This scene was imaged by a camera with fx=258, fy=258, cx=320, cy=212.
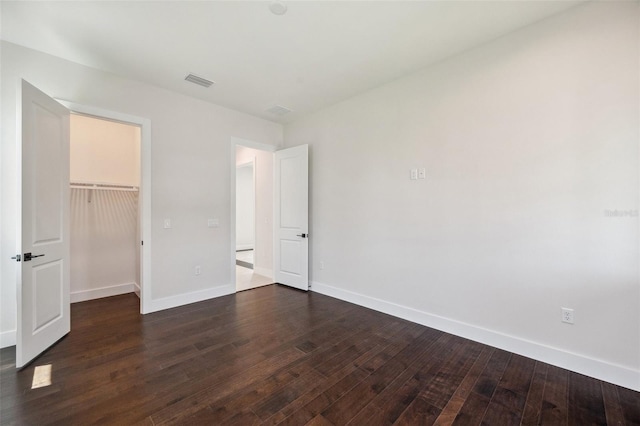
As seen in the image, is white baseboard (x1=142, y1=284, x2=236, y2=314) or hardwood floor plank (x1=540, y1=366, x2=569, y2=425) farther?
white baseboard (x1=142, y1=284, x2=236, y2=314)

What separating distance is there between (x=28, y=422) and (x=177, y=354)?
920mm

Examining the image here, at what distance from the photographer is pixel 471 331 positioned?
2674mm

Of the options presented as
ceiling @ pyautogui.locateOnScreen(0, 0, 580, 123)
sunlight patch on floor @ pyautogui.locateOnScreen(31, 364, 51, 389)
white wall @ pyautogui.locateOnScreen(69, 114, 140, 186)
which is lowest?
sunlight patch on floor @ pyautogui.locateOnScreen(31, 364, 51, 389)

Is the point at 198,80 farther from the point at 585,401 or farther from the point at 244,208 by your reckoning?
the point at 244,208

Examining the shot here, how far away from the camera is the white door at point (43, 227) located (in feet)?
7.22

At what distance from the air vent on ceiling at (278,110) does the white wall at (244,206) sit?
4.99m

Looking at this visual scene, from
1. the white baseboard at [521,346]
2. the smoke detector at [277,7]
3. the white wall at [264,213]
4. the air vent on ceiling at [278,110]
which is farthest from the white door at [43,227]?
the white baseboard at [521,346]

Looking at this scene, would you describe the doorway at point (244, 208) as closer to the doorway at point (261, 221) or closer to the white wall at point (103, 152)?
the doorway at point (261, 221)

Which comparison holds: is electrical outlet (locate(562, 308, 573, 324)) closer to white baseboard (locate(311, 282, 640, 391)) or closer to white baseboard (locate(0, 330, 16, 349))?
white baseboard (locate(311, 282, 640, 391))

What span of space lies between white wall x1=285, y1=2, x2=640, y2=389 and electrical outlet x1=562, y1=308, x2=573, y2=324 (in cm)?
4

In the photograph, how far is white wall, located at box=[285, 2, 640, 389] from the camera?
200 cm

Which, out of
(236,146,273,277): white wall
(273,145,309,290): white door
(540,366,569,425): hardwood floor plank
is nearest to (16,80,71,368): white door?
(273,145,309,290): white door

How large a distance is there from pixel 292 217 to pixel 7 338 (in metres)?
3.43

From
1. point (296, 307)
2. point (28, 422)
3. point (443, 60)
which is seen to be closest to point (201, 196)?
point (296, 307)
